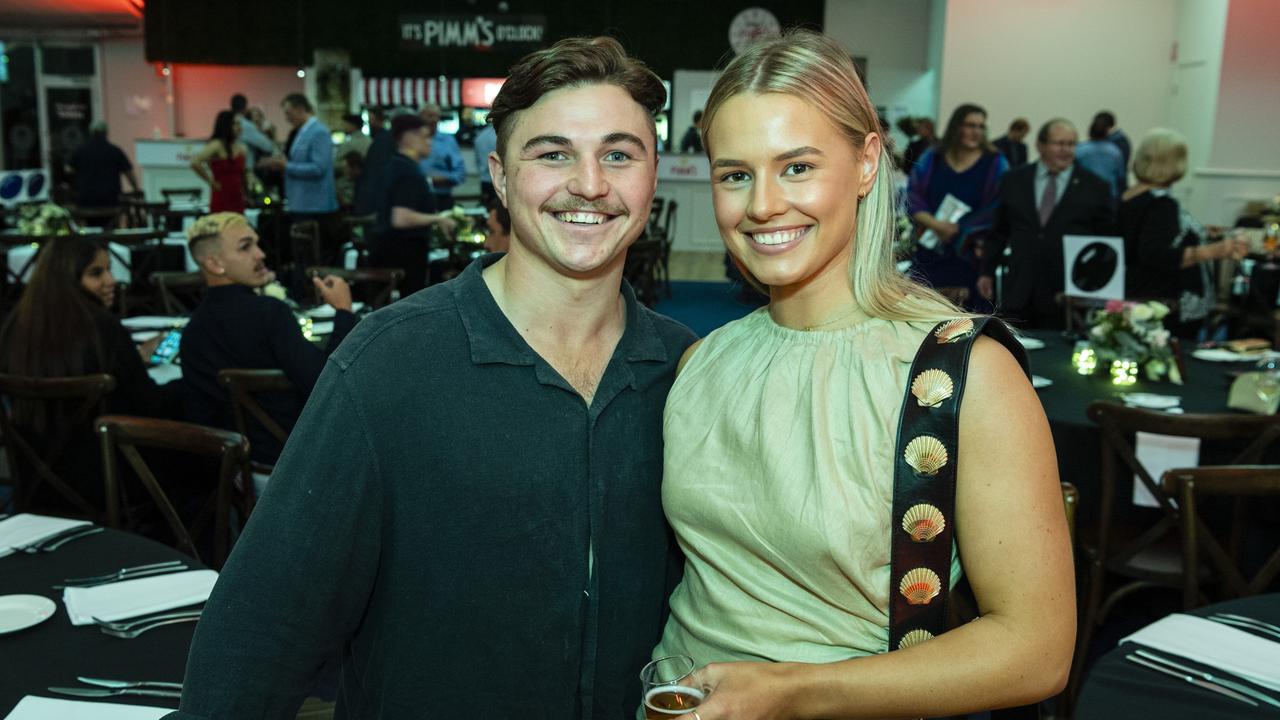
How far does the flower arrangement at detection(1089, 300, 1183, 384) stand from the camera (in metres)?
3.77

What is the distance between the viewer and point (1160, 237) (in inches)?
198

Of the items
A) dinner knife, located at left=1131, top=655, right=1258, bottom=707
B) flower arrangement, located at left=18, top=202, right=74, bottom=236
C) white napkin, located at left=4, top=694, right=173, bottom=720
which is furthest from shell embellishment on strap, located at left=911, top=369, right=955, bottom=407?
flower arrangement, located at left=18, top=202, right=74, bottom=236

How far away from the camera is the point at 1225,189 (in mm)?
11242

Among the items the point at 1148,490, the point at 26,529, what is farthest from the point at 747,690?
the point at 1148,490

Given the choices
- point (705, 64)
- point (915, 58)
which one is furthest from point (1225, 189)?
point (705, 64)

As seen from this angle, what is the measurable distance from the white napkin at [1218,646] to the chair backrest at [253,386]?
101 inches

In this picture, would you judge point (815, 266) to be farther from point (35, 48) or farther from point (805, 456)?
point (35, 48)

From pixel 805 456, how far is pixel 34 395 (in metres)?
2.75

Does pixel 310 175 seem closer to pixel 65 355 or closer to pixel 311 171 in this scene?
pixel 311 171

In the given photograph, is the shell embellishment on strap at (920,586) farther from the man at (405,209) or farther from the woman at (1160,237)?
the man at (405,209)

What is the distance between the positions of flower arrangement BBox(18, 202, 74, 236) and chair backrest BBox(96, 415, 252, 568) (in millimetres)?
5463

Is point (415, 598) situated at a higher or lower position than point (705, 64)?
lower

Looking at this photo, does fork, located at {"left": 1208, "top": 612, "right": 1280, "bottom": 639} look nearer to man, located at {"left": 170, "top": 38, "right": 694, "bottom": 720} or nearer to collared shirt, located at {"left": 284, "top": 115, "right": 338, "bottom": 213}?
man, located at {"left": 170, "top": 38, "right": 694, "bottom": 720}

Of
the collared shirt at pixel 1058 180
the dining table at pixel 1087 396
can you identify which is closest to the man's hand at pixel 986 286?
the collared shirt at pixel 1058 180
